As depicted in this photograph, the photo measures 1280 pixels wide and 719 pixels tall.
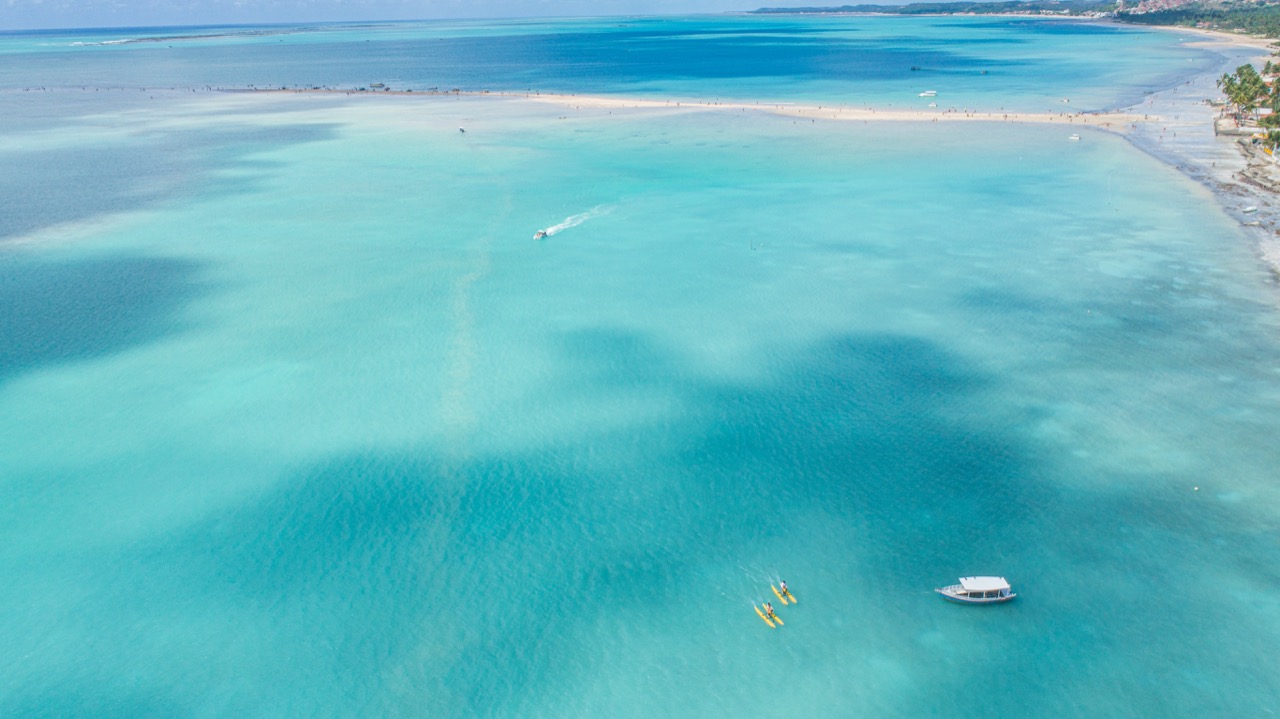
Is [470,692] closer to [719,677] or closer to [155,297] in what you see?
[719,677]

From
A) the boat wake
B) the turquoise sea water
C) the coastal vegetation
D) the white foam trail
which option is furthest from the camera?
the coastal vegetation

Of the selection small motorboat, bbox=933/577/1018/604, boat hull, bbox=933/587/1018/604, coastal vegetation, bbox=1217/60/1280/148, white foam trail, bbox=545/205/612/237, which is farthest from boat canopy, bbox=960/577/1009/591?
coastal vegetation, bbox=1217/60/1280/148

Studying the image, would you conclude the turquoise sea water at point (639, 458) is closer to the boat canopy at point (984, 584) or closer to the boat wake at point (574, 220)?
the boat wake at point (574, 220)

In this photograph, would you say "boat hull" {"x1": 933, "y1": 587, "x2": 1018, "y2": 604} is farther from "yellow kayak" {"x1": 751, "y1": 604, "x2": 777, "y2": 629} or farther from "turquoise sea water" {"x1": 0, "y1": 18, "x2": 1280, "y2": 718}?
"yellow kayak" {"x1": 751, "y1": 604, "x2": 777, "y2": 629}

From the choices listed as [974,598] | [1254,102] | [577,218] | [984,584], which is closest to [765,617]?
[974,598]

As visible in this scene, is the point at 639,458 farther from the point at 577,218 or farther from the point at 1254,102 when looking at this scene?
the point at 1254,102

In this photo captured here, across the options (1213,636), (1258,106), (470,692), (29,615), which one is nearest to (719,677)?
(470,692)

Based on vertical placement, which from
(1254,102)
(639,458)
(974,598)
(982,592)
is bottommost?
(974,598)
